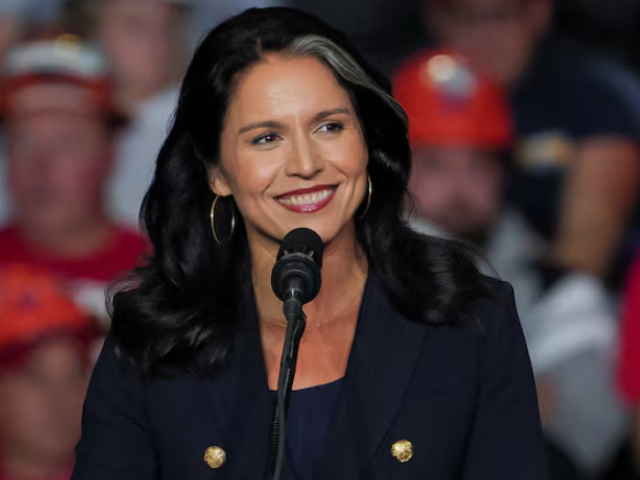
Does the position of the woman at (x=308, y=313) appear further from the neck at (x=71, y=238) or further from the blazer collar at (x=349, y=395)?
the neck at (x=71, y=238)

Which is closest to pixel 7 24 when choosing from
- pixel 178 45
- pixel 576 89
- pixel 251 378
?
pixel 178 45

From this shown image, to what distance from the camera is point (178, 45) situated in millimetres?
4254

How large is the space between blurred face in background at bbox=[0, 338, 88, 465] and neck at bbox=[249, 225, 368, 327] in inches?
60.6

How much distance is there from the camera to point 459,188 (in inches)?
164

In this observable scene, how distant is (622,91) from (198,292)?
2268 mm

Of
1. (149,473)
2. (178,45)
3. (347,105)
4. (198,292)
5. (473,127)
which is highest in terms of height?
(178,45)

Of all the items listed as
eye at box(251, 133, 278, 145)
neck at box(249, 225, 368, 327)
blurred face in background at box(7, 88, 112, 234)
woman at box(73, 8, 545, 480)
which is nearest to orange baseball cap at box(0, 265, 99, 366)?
blurred face in background at box(7, 88, 112, 234)

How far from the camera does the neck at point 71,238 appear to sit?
13.5 feet

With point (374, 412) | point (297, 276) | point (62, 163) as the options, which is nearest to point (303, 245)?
point (297, 276)

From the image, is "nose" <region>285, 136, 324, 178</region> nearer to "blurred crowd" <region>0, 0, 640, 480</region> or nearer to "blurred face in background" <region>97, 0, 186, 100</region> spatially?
"blurred crowd" <region>0, 0, 640, 480</region>

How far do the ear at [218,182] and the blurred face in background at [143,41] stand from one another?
5.86 ft

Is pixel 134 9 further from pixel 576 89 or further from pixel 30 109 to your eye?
pixel 576 89

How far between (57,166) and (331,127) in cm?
208

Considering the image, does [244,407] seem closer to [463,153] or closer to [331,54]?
[331,54]
